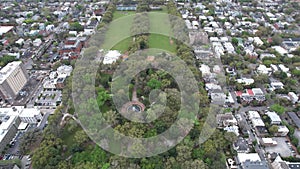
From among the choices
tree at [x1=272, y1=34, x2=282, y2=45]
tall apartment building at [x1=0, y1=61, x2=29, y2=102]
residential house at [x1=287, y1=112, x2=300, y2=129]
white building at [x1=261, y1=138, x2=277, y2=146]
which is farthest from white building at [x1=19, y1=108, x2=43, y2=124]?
tree at [x1=272, y1=34, x2=282, y2=45]

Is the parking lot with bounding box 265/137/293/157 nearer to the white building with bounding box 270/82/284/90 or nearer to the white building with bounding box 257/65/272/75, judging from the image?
the white building with bounding box 270/82/284/90

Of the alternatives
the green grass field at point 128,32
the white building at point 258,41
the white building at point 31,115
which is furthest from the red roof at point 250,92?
the white building at point 31,115

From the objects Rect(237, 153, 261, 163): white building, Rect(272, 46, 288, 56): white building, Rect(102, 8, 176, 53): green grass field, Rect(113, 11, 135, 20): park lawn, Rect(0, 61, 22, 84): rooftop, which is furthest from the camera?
Rect(113, 11, 135, 20): park lawn

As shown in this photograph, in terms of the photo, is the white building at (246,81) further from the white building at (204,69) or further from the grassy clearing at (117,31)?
the grassy clearing at (117,31)

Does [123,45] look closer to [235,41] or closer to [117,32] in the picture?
[117,32]

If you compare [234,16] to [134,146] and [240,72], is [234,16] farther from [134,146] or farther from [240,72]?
[134,146]

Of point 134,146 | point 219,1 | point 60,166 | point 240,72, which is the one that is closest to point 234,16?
point 219,1
